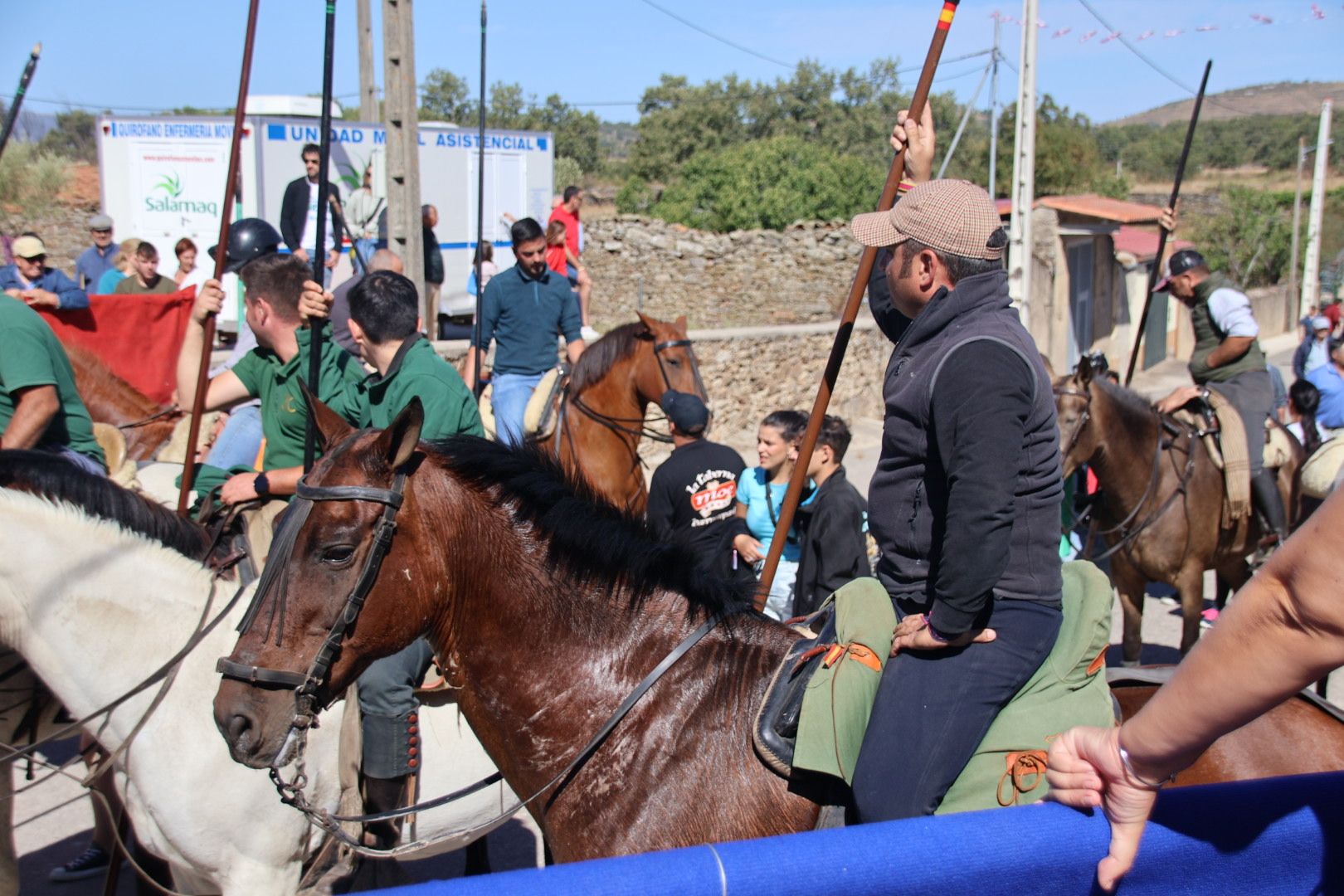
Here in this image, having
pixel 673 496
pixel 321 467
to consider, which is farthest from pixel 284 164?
pixel 321 467

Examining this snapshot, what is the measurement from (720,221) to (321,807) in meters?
23.1

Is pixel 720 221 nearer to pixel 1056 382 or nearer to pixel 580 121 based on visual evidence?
pixel 1056 382

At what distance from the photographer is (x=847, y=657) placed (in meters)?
2.52

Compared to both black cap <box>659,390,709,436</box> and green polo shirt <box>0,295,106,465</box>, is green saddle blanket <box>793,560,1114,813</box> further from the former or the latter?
green polo shirt <box>0,295,106,465</box>

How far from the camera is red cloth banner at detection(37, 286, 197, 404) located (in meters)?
8.23

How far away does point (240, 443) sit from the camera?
17.6 ft

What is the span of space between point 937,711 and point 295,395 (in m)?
3.05

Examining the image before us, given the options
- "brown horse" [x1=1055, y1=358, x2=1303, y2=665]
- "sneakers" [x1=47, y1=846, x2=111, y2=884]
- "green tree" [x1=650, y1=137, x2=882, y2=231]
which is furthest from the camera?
"green tree" [x1=650, y1=137, x2=882, y2=231]

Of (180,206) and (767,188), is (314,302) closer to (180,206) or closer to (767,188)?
(180,206)

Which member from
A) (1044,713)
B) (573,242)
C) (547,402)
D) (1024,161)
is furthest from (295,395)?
(1024,161)

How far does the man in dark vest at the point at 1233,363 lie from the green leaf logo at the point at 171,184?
1312 centimetres

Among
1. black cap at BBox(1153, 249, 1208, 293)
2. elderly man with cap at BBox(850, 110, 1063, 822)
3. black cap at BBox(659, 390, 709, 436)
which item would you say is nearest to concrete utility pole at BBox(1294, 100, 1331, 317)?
black cap at BBox(1153, 249, 1208, 293)

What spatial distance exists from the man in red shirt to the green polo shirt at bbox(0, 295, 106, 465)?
9.53m

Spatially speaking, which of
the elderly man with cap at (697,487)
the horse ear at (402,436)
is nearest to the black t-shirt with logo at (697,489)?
the elderly man with cap at (697,487)
